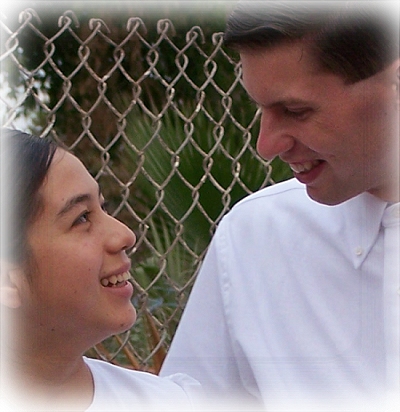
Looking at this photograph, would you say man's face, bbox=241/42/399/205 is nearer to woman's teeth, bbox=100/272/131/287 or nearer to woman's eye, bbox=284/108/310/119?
woman's eye, bbox=284/108/310/119

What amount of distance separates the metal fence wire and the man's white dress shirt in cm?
42

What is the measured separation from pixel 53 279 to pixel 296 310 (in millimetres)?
543

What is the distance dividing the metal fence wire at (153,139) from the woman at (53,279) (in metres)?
0.59

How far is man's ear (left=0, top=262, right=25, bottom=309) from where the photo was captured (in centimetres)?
127

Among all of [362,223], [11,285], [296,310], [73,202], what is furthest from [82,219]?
[362,223]

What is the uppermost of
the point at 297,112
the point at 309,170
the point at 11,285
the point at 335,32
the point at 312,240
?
the point at 335,32

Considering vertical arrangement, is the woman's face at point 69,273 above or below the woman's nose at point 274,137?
below

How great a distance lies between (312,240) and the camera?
159 cm

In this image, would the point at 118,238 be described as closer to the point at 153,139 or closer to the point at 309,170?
the point at 309,170

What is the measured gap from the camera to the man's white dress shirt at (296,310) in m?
1.44

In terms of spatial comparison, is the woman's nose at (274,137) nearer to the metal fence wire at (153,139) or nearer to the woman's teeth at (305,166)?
the woman's teeth at (305,166)

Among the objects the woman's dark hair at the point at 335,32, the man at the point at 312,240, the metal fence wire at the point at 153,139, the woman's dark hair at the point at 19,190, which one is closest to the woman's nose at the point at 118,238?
the woman's dark hair at the point at 19,190

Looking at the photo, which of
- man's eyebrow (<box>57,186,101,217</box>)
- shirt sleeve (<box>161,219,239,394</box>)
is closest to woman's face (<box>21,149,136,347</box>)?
man's eyebrow (<box>57,186,101,217</box>)

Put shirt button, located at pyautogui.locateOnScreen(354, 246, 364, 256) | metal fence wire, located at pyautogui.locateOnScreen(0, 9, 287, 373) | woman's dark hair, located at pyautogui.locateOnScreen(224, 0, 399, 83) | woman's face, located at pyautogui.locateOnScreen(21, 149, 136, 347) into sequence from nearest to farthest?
woman's face, located at pyautogui.locateOnScreen(21, 149, 136, 347)
woman's dark hair, located at pyautogui.locateOnScreen(224, 0, 399, 83)
shirt button, located at pyautogui.locateOnScreen(354, 246, 364, 256)
metal fence wire, located at pyautogui.locateOnScreen(0, 9, 287, 373)
